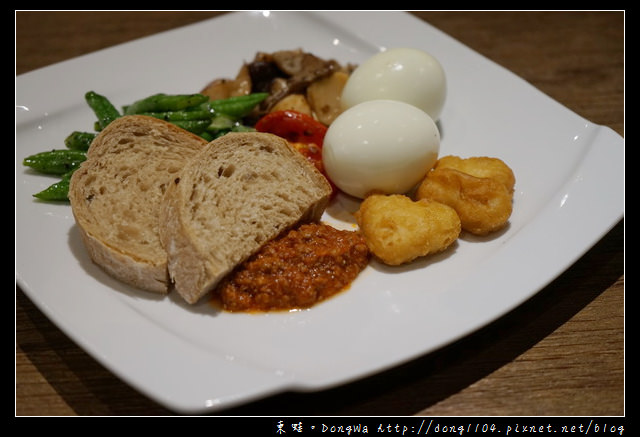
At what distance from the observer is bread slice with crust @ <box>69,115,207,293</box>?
2.50 metres

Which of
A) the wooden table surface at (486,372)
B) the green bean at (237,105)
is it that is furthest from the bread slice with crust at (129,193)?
the green bean at (237,105)

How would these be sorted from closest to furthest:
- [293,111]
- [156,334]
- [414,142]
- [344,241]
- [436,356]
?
1. [156,334]
2. [436,356]
3. [344,241]
4. [414,142]
5. [293,111]

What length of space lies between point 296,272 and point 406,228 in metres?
0.55

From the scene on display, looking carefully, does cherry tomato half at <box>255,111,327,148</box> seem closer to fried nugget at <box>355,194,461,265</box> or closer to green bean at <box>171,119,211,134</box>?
green bean at <box>171,119,211,134</box>

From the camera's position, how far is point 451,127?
3623mm

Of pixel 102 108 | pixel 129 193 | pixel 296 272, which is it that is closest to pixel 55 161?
pixel 102 108

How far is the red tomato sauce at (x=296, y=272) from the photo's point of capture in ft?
8.15

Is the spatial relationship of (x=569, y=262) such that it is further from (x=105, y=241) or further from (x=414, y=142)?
(x=105, y=241)

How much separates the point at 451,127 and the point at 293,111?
3.32 ft

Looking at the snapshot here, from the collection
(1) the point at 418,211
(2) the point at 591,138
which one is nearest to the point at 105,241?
(1) the point at 418,211

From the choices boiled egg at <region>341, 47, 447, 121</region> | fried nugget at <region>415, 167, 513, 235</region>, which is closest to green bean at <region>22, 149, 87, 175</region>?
boiled egg at <region>341, 47, 447, 121</region>

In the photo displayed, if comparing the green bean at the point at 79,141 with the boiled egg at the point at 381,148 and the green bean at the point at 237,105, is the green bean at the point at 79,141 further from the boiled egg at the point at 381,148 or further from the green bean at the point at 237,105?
the boiled egg at the point at 381,148

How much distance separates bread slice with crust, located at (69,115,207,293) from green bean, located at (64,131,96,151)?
0.57 m

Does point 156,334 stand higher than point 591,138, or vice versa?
point 591,138
